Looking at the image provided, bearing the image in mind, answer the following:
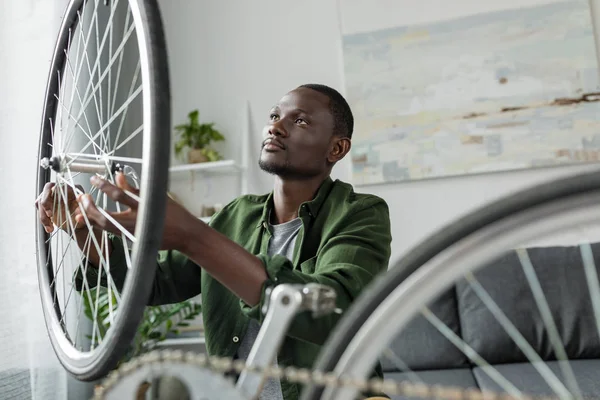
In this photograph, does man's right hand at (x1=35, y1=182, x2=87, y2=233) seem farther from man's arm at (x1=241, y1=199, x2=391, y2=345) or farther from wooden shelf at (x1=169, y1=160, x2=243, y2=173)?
wooden shelf at (x1=169, y1=160, x2=243, y2=173)

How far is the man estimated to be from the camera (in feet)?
2.35

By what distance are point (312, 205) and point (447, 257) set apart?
669 millimetres

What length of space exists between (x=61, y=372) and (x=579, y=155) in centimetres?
233

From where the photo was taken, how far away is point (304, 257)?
109cm

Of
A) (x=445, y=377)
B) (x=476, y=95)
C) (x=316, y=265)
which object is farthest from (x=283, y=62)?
(x=316, y=265)

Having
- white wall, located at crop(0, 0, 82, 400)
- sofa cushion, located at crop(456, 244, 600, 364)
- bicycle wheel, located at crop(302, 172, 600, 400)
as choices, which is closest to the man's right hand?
bicycle wheel, located at crop(302, 172, 600, 400)

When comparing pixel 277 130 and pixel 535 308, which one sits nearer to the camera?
pixel 277 130

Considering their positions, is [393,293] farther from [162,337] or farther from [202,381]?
[162,337]

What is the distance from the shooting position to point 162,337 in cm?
266

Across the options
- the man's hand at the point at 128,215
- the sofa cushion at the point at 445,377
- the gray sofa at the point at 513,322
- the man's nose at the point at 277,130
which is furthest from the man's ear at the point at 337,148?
the gray sofa at the point at 513,322

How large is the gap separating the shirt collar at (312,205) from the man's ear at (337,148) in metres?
0.05

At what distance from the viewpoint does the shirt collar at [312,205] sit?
3.72 feet

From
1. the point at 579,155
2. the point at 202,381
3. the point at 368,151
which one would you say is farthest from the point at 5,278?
the point at 579,155

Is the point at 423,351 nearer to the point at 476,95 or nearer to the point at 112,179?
the point at 476,95
